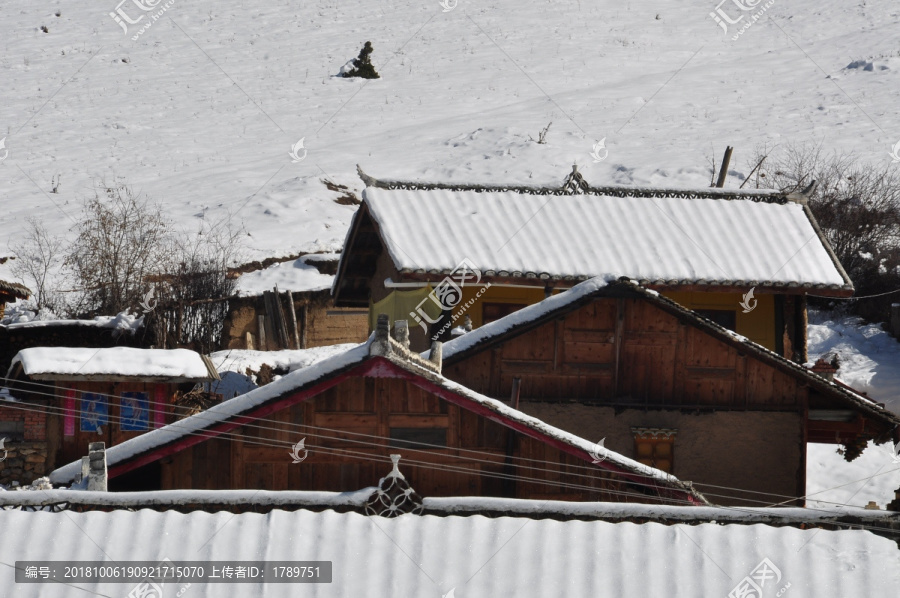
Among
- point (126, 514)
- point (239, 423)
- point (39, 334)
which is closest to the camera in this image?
point (126, 514)

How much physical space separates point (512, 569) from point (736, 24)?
62801 millimetres

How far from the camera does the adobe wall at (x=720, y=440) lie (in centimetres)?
1792

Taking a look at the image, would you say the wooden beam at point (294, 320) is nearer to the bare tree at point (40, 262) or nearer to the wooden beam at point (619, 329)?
the bare tree at point (40, 262)

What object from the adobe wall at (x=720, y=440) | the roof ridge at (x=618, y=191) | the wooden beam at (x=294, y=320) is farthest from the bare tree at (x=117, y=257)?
the adobe wall at (x=720, y=440)

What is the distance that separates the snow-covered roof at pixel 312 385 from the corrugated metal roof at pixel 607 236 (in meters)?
7.22

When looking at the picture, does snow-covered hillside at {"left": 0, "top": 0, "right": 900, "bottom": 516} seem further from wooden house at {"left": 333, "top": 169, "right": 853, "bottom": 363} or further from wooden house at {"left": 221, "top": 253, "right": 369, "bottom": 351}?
wooden house at {"left": 333, "top": 169, "right": 853, "bottom": 363}

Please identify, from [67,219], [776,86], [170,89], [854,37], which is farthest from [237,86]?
[854,37]

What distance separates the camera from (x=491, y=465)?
13508 millimetres

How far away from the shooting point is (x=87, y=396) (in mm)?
21375

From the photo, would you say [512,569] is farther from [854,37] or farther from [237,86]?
[854,37]

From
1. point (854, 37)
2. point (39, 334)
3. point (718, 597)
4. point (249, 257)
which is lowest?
point (718, 597)

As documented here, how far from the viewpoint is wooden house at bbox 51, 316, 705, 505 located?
12.8 m

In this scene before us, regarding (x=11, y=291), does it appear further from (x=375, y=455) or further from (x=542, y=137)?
(x=542, y=137)

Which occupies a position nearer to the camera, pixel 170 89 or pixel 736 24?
pixel 170 89
